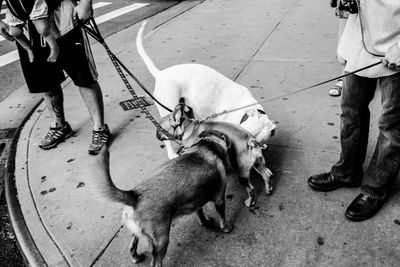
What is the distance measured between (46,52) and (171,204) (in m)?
2.28

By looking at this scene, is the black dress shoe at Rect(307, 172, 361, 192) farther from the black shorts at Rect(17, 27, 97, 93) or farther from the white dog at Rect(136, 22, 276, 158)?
the black shorts at Rect(17, 27, 97, 93)

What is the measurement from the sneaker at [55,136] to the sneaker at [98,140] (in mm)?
446

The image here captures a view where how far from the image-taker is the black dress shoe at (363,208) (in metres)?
2.62

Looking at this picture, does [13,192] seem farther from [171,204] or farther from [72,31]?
[171,204]

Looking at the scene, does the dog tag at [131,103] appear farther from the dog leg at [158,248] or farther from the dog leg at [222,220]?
the dog leg at [158,248]

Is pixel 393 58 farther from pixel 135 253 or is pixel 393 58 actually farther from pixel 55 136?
pixel 55 136

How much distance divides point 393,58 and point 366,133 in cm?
80

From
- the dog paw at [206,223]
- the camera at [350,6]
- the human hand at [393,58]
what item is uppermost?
the camera at [350,6]

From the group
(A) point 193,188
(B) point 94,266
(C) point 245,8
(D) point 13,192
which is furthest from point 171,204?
(C) point 245,8

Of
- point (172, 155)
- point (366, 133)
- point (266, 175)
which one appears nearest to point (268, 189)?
point (266, 175)

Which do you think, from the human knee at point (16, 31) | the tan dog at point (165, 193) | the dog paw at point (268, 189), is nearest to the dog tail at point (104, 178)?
the tan dog at point (165, 193)

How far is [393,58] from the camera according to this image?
2.08m

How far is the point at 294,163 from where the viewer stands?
11.1 feet

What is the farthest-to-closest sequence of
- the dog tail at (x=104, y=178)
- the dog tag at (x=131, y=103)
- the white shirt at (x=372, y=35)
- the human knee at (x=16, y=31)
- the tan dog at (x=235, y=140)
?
the dog tag at (x=131, y=103)
the human knee at (x=16, y=31)
the tan dog at (x=235, y=140)
the white shirt at (x=372, y=35)
the dog tail at (x=104, y=178)
